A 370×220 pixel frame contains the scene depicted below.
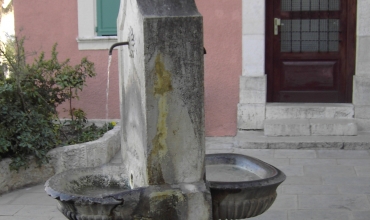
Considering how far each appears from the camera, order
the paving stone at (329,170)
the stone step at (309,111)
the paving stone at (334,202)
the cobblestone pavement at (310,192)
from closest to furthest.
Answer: the cobblestone pavement at (310,192) → the paving stone at (334,202) → the paving stone at (329,170) → the stone step at (309,111)

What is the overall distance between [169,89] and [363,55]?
17.5 ft

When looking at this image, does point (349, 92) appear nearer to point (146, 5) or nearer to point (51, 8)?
point (51, 8)

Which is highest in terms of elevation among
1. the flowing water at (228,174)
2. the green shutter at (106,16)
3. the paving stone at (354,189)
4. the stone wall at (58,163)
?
the green shutter at (106,16)

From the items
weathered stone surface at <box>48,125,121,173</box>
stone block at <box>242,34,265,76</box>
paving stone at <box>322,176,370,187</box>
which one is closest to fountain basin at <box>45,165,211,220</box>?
weathered stone surface at <box>48,125,121,173</box>

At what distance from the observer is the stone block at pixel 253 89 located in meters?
8.14

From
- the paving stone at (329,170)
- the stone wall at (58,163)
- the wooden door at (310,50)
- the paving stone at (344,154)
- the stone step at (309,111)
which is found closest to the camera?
the stone wall at (58,163)

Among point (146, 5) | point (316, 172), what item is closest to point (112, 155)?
point (316, 172)

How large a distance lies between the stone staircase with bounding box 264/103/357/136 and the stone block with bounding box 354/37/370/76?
0.48m

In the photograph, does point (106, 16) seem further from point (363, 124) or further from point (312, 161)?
point (363, 124)

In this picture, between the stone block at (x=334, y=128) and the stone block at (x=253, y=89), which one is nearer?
the stone block at (x=334, y=128)

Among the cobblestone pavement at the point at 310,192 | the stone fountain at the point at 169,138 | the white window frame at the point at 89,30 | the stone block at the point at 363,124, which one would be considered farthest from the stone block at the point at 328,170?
the white window frame at the point at 89,30

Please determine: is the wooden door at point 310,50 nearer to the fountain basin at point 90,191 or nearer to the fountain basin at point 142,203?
the fountain basin at point 90,191

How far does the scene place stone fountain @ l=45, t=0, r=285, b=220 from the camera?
10.5 ft

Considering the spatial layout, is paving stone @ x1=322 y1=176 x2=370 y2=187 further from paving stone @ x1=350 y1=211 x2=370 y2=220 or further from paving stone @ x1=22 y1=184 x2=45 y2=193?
paving stone @ x1=22 y1=184 x2=45 y2=193
